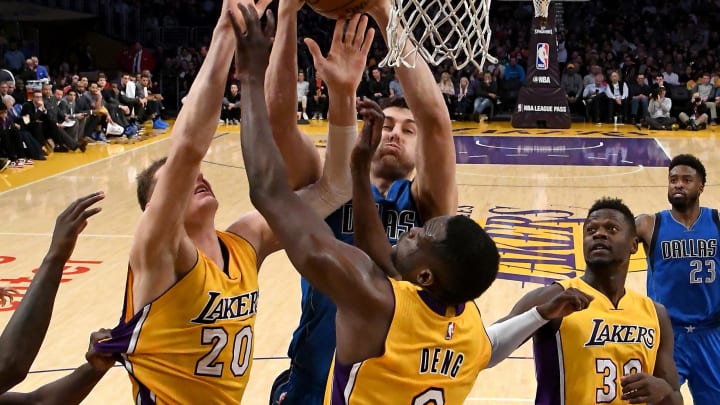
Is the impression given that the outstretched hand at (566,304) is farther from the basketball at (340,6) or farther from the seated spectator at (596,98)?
the seated spectator at (596,98)

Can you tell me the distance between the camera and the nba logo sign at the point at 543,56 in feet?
63.2

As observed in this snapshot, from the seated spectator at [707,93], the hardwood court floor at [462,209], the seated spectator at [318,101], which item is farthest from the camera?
the seated spectator at [318,101]

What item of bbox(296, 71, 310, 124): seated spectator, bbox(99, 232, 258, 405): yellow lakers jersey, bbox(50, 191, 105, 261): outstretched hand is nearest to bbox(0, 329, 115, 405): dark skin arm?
bbox(99, 232, 258, 405): yellow lakers jersey

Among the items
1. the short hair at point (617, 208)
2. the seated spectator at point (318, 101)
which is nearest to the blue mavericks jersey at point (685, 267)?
the short hair at point (617, 208)

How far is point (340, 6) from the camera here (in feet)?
9.68

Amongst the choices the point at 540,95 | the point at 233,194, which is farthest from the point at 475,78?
the point at 233,194

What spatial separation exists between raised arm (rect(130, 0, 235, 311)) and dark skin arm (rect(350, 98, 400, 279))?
1.51 feet

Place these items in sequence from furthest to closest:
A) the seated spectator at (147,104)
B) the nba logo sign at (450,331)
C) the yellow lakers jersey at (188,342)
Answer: the seated spectator at (147,104) < the yellow lakers jersey at (188,342) < the nba logo sign at (450,331)

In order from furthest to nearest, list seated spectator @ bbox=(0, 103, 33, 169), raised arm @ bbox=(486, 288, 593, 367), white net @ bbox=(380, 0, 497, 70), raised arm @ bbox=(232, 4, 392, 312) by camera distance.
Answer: seated spectator @ bbox=(0, 103, 33, 169) < white net @ bbox=(380, 0, 497, 70) < raised arm @ bbox=(486, 288, 593, 367) < raised arm @ bbox=(232, 4, 392, 312)

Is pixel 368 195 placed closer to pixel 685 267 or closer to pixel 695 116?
pixel 685 267

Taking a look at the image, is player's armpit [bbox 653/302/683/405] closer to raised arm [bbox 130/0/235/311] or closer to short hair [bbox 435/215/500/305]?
short hair [bbox 435/215/500/305]

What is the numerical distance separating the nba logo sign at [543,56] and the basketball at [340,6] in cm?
1683

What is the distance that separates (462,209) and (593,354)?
25.0 ft

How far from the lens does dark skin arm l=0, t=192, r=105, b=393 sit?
8.45 ft
